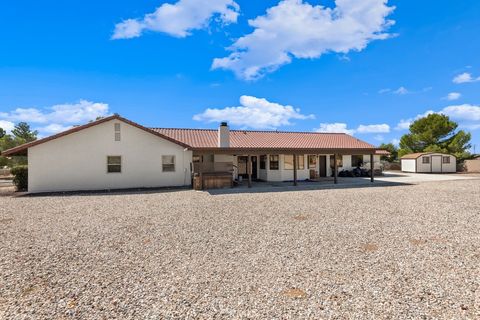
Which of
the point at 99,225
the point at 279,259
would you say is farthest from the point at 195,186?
the point at 279,259

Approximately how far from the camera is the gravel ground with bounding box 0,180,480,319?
3.27 meters

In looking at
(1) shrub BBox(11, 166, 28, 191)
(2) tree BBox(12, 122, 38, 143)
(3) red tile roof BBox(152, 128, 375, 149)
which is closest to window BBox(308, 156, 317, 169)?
(3) red tile roof BBox(152, 128, 375, 149)

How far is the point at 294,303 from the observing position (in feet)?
11.0

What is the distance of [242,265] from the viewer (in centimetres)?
457

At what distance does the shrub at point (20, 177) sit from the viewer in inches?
609

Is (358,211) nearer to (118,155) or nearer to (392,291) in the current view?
(392,291)

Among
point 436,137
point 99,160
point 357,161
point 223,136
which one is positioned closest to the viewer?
point 99,160

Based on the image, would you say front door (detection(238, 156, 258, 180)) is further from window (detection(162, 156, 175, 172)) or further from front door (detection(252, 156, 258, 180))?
window (detection(162, 156, 175, 172))

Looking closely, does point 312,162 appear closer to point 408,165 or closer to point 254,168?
point 254,168

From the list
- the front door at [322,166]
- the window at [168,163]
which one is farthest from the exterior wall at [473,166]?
the window at [168,163]

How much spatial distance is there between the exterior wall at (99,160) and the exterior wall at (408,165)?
86.3 feet

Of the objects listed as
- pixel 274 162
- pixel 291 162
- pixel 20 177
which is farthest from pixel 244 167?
pixel 20 177

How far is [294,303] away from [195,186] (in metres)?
12.4

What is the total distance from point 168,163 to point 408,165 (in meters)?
27.5
